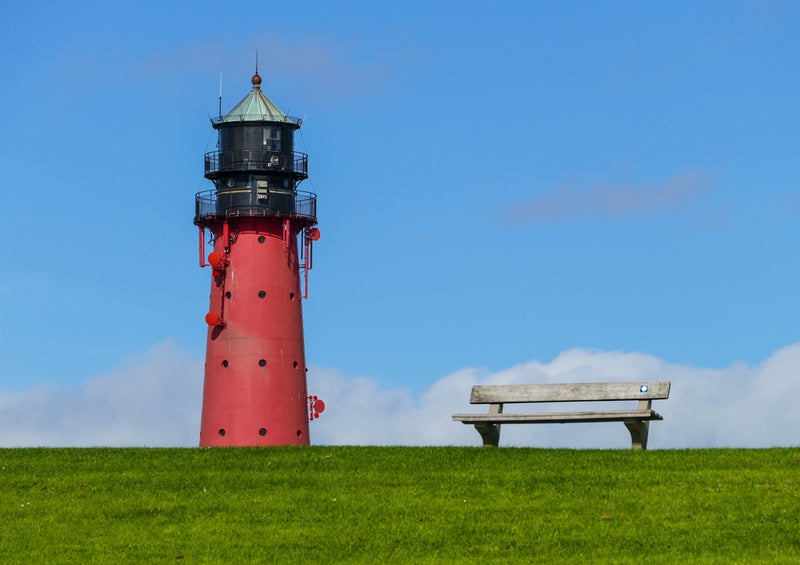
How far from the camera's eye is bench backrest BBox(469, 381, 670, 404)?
92.4ft

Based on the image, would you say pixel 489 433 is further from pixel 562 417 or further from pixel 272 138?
pixel 272 138

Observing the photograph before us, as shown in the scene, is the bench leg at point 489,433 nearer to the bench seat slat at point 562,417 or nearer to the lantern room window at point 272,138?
the bench seat slat at point 562,417

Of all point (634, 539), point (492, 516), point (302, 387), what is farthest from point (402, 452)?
point (302, 387)

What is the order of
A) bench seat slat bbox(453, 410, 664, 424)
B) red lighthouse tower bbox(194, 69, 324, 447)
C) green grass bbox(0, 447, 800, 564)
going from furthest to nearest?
1. red lighthouse tower bbox(194, 69, 324, 447)
2. bench seat slat bbox(453, 410, 664, 424)
3. green grass bbox(0, 447, 800, 564)

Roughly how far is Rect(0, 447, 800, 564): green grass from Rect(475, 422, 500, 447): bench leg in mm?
642

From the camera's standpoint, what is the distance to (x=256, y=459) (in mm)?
28672

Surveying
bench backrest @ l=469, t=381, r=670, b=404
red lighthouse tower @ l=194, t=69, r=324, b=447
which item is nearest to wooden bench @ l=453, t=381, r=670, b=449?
bench backrest @ l=469, t=381, r=670, b=404

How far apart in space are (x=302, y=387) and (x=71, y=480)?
18.9 metres

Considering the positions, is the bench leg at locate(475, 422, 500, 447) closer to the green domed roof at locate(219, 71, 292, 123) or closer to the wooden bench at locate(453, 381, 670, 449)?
the wooden bench at locate(453, 381, 670, 449)

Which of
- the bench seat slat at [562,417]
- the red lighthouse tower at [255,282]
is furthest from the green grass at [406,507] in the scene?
the red lighthouse tower at [255,282]

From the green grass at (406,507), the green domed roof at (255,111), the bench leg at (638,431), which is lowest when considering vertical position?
the green grass at (406,507)

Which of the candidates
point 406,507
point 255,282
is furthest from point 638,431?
Result: point 255,282

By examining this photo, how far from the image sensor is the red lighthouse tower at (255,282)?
45.1 metres

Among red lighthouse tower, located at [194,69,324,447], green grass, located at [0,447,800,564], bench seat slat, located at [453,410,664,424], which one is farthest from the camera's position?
red lighthouse tower, located at [194,69,324,447]
